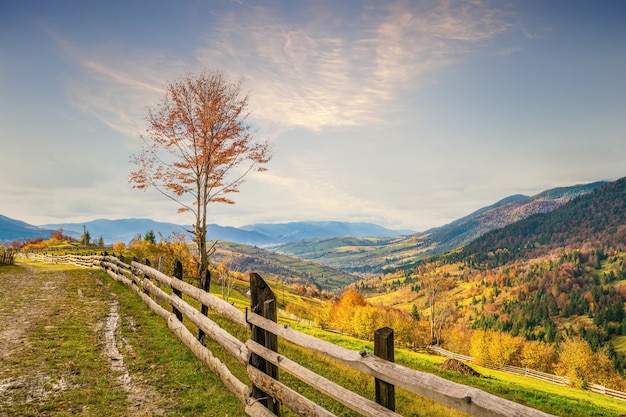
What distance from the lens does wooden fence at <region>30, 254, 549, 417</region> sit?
3.72 metres

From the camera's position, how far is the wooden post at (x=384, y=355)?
451 centimetres

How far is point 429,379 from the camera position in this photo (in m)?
4.04

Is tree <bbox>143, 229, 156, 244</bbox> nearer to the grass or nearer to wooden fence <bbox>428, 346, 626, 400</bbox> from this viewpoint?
wooden fence <bbox>428, 346, 626, 400</bbox>

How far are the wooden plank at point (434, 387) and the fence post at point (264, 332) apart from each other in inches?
43.3

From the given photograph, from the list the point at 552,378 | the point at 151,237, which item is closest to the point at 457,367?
the point at 552,378

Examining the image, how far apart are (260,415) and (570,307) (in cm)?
24307

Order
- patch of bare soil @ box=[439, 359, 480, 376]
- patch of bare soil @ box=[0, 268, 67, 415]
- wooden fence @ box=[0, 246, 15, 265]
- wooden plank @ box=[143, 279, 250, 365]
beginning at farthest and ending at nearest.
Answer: wooden fence @ box=[0, 246, 15, 265], patch of bare soil @ box=[439, 359, 480, 376], wooden plank @ box=[143, 279, 250, 365], patch of bare soil @ box=[0, 268, 67, 415]

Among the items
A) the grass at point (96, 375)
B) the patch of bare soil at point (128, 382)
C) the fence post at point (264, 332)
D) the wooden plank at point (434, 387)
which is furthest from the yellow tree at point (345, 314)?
the wooden plank at point (434, 387)

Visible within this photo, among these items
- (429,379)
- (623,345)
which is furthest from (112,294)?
(623,345)

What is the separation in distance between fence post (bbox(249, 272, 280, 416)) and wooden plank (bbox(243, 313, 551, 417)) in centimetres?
110

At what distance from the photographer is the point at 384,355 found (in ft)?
14.9

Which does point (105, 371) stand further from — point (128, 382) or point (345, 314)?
point (345, 314)

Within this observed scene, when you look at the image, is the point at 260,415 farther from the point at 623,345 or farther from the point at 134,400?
the point at 623,345

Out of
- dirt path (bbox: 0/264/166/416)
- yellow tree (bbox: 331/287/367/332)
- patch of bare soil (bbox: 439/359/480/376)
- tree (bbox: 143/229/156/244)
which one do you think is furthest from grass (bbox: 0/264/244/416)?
tree (bbox: 143/229/156/244)
